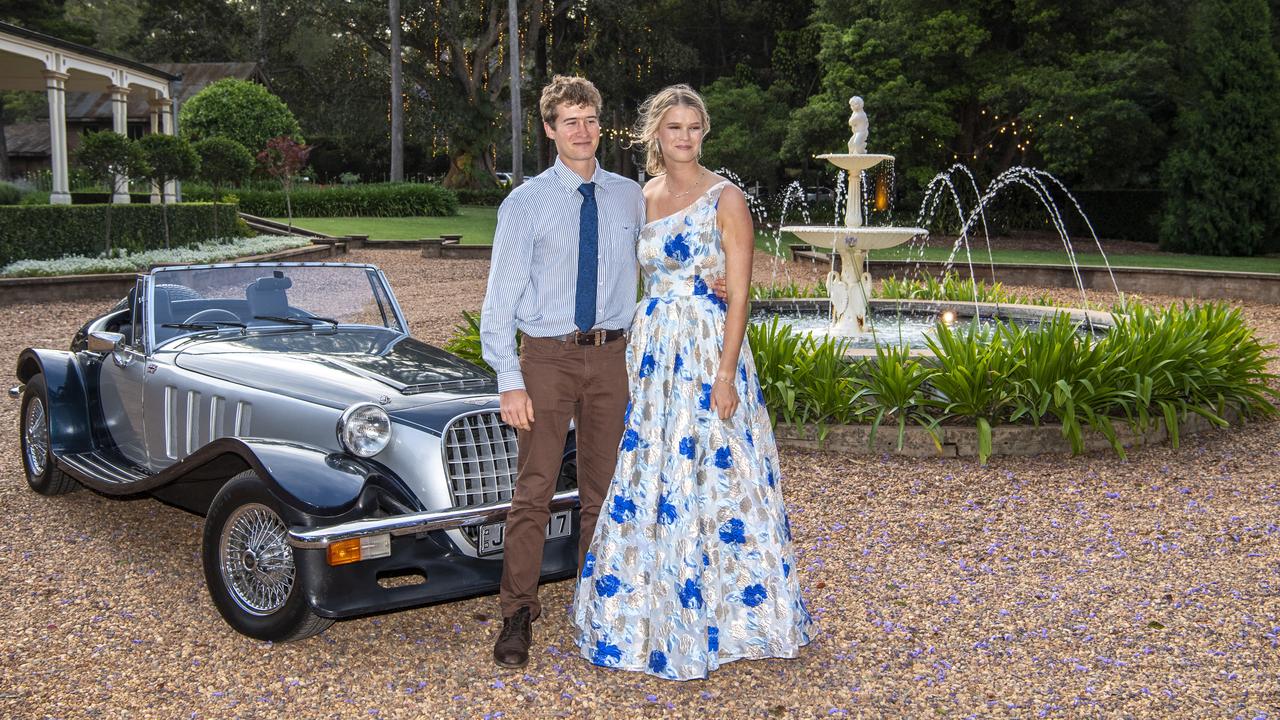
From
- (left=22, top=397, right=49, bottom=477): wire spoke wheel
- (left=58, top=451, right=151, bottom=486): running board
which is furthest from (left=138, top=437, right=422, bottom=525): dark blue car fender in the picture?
(left=22, top=397, right=49, bottom=477): wire spoke wheel

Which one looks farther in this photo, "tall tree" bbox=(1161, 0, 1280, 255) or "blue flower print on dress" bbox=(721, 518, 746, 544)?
"tall tree" bbox=(1161, 0, 1280, 255)

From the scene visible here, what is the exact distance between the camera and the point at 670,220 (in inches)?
144

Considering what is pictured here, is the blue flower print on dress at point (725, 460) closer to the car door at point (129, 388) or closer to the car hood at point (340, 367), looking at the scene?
A: the car hood at point (340, 367)

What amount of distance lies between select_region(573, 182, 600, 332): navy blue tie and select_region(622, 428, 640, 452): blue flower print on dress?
0.41 m

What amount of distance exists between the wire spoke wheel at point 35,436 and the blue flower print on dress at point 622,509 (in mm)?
4011

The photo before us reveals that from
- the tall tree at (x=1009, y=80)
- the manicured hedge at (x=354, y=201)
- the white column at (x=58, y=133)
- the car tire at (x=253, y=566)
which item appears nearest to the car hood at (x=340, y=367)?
the car tire at (x=253, y=566)

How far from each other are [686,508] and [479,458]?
0.98m

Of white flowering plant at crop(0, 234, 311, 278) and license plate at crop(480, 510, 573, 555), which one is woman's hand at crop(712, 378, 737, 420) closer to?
license plate at crop(480, 510, 573, 555)

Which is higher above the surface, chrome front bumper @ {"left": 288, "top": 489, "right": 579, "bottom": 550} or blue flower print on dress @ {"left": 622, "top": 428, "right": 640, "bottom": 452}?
blue flower print on dress @ {"left": 622, "top": 428, "right": 640, "bottom": 452}

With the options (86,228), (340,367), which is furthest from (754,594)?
(86,228)

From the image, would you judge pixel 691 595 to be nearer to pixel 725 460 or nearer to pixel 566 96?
pixel 725 460

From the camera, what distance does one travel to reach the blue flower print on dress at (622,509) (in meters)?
3.69

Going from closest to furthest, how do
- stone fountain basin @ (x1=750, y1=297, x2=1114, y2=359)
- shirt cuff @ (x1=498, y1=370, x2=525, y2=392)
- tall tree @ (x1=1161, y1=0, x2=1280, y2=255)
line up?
shirt cuff @ (x1=498, y1=370, x2=525, y2=392) < stone fountain basin @ (x1=750, y1=297, x2=1114, y2=359) < tall tree @ (x1=1161, y1=0, x2=1280, y2=255)

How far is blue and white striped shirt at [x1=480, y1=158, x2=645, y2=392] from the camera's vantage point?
3580 mm
